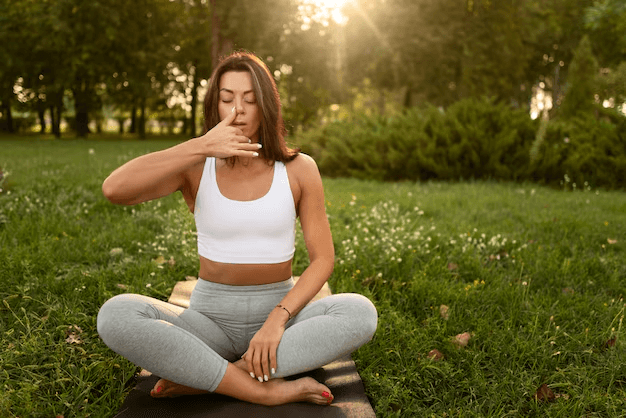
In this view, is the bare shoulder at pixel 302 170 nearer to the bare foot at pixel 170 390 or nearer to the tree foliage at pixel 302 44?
the bare foot at pixel 170 390

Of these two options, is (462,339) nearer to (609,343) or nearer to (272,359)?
(609,343)

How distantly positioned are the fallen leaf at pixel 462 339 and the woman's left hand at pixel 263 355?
143 cm

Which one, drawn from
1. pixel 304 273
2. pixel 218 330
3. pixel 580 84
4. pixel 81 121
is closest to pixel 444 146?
pixel 580 84

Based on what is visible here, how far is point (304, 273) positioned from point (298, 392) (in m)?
0.59

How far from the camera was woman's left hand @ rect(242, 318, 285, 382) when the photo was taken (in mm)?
2236

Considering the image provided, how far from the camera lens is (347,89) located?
24.6 metres

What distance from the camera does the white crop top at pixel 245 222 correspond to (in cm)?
246

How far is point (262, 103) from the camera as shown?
2455 millimetres

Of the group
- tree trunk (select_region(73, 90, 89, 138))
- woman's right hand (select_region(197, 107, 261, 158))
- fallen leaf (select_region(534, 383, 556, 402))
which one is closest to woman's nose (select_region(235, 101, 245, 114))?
woman's right hand (select_region(197, 107, 261, 158))

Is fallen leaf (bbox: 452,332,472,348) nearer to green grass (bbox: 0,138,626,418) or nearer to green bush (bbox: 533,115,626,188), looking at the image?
green grass (bbox: 0,138,626,418)

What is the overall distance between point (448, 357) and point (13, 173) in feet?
22.5

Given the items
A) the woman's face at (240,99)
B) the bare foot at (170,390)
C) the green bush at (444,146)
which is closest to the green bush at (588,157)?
the green bush at (444,146)

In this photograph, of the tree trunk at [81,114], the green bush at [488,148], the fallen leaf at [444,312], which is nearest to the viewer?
the fallen leaf at [444,312]

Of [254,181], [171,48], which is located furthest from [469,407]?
[171,48]
